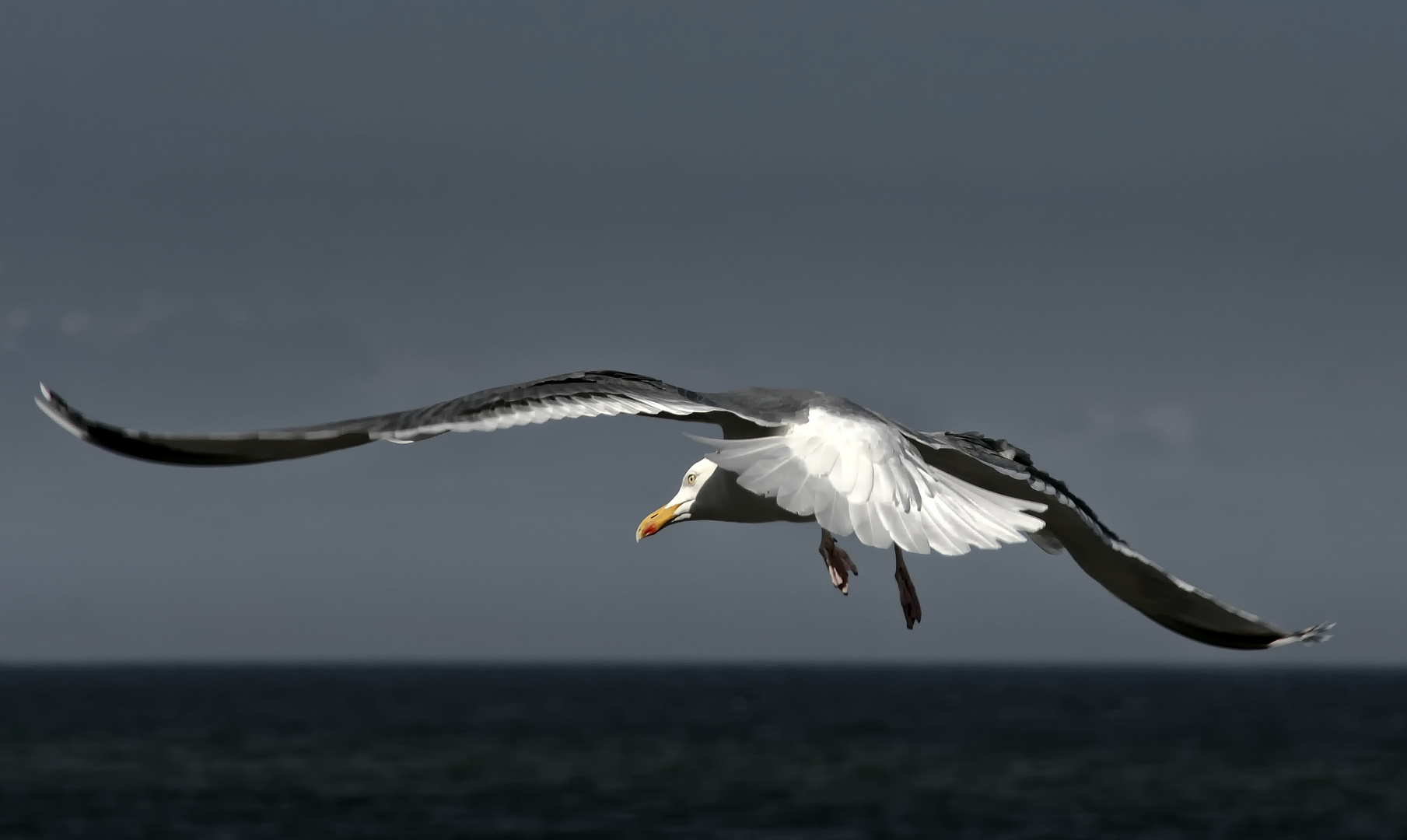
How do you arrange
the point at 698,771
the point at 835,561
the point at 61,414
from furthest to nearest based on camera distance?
the point at 698,771
the point at 835,561
the point at 61,414

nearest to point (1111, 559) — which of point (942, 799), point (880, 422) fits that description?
point (880, 422)

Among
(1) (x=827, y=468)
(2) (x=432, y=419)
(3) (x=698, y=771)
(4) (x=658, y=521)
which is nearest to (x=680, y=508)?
(4) (x=658, y=521)

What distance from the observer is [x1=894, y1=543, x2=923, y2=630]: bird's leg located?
23.6ft

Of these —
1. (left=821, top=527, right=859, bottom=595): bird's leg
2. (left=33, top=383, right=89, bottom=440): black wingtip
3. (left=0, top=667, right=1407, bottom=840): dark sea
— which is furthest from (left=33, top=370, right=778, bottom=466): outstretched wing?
(left=0, top=667, right=1407, bottom=840): dark sea

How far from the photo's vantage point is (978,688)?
141625mm

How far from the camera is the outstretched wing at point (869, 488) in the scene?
18.3 ft

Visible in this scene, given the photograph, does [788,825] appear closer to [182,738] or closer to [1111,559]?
[1111,559]

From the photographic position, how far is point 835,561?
7.20 metres

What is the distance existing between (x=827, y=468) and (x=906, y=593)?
1.76 metres

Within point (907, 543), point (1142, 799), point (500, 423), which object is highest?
point (500, 423)

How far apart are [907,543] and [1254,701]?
11013 cm

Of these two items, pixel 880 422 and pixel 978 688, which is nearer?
pixel 880 422

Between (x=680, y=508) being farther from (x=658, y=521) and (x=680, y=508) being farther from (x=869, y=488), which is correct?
(x=869, y=488)

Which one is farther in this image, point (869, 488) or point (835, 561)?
point (835, 561)
